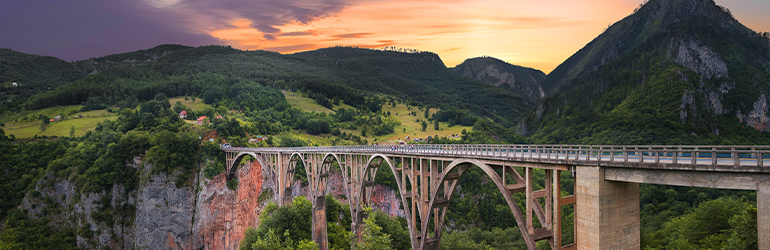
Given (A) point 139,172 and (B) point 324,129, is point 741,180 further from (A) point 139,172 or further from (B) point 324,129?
(B) point 324,129

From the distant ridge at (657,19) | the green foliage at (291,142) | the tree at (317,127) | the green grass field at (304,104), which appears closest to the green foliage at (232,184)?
the green foliage at (291,142)

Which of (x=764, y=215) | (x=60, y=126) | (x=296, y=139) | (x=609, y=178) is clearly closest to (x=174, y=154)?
(x=296, y=139)

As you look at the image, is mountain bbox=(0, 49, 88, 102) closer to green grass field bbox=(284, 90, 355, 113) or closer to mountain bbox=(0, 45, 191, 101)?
mountain bbox=(0, 45, 191, 101)

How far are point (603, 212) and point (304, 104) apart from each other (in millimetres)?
146878

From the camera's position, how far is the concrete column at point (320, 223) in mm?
49553

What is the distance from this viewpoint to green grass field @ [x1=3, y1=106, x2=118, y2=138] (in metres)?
105

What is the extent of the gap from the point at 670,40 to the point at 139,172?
163 m

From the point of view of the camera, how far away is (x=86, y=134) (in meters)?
101

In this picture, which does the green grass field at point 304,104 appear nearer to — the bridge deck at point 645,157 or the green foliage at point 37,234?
the green foliage at point 37,234

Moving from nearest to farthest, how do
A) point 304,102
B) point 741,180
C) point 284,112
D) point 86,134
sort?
point 741,180, point 86,134, point 284,112, point 304,102

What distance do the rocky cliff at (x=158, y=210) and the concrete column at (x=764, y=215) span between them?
66.3 metres

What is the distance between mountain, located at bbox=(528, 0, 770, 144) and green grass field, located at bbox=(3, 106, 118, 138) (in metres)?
140

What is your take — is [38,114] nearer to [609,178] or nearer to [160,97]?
[160,97]

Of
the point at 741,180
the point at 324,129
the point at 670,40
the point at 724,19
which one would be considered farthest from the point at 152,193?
the point at 724,19
